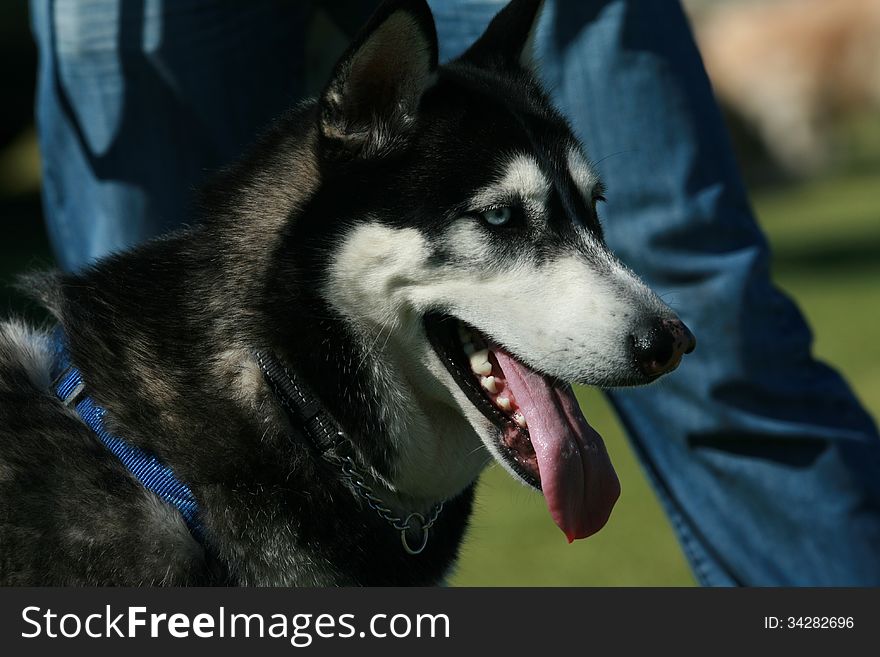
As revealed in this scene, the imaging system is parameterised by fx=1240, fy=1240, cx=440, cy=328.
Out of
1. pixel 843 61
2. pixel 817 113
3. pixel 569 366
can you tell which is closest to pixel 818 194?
pixel 817 113

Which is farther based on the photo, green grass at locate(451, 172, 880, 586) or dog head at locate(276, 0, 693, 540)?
green grass at locate(451, 172, 880, 586)

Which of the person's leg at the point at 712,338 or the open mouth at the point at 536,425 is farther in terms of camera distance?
the person's leg at the point at 712,338

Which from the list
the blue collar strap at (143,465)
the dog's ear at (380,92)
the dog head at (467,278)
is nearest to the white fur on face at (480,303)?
the dog head at (467,278)

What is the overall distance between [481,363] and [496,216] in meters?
0.26

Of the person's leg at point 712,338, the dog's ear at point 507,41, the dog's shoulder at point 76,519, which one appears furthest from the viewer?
the person's leg at point 712,338

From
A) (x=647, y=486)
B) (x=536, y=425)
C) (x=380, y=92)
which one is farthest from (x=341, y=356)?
(x=647, y=486)

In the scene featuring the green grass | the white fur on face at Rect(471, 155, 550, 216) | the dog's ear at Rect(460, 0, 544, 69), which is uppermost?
the dog's ear at Rect(460, 0, 544, 69)

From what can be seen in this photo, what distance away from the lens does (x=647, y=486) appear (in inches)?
173

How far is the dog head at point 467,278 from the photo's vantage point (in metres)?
2.10

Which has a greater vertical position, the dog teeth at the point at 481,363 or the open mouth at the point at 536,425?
the dog teeth at the point at 481,363

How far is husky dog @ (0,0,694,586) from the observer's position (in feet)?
6.82

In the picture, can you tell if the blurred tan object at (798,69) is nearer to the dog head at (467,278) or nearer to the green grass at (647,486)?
the green grass at (647,486)

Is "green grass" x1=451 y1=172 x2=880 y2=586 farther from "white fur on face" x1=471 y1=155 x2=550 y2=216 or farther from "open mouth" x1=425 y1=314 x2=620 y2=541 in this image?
"white fur on face" x1=471 y1=155 x2=550 y2=216

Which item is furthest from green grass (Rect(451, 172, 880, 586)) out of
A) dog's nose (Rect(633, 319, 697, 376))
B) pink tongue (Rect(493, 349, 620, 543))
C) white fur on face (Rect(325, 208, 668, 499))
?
dog's nose (Rect(633, 319, 697, 376))
